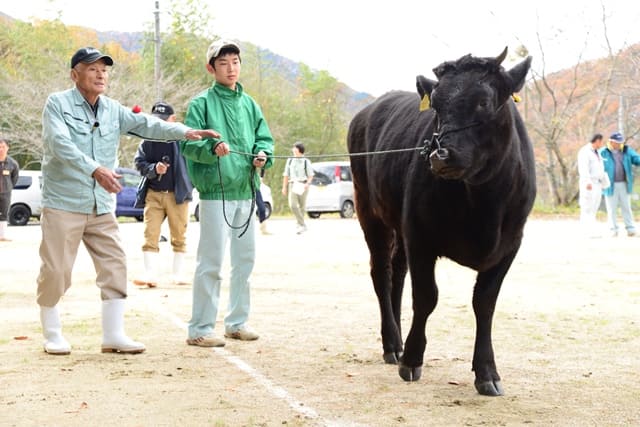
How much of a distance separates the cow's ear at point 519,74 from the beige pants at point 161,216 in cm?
672

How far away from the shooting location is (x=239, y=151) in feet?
25.8

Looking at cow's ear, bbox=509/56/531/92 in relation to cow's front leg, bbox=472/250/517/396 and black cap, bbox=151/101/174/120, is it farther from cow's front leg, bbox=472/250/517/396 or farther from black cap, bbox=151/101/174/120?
black cap, bbox=151/101/174/120

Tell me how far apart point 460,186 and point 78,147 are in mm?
2881

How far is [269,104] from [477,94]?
56578mm

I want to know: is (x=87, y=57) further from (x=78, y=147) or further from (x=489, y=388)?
(x=489, y=388)

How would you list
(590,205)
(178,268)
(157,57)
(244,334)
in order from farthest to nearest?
(157,57) → (590,205) → (178,268) → (244,334)

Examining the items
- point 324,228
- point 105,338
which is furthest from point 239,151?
point 324,228

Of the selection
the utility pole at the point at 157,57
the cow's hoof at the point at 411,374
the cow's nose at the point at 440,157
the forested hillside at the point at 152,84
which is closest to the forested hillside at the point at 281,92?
the forested hillside at the point at 152,84

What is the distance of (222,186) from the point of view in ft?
25.4

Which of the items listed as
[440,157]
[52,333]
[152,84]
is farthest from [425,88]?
[152,84]

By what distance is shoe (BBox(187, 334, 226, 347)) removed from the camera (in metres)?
7.67

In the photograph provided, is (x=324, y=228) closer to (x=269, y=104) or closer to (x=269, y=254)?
(x=269, y=254)

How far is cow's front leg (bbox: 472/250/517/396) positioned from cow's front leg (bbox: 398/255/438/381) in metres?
0.30

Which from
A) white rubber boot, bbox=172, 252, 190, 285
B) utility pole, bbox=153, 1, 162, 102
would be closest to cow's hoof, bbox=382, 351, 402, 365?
white rubber boot, bbox=172, 252, 190, 285
